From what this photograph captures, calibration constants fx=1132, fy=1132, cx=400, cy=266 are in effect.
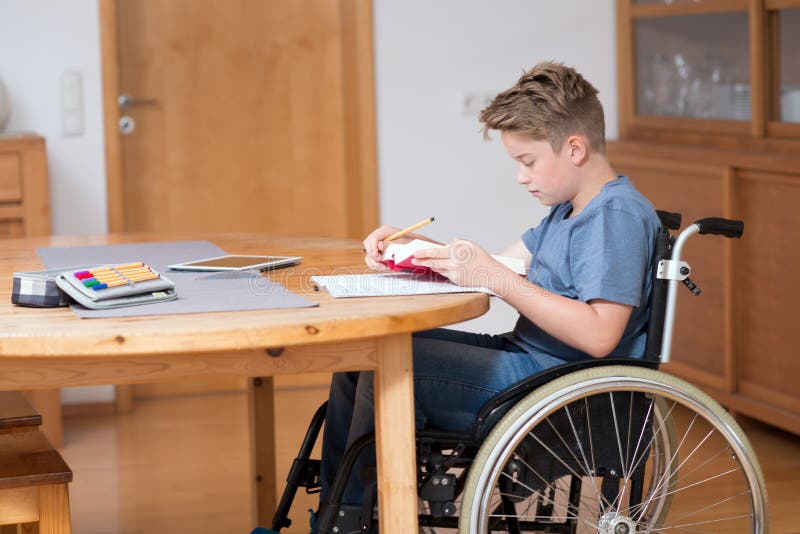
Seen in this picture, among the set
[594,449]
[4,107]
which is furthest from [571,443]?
[4,107]

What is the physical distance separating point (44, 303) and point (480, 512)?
0.76m

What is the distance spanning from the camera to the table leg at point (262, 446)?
2508 millimetres

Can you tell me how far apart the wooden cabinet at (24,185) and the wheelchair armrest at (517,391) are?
6.65ft

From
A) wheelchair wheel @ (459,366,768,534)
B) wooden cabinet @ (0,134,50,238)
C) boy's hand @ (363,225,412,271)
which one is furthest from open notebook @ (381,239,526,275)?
wooden cabinet @ (0,134,50,238)

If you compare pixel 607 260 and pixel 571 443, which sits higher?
pixel 607 260

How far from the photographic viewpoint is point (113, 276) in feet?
6.04

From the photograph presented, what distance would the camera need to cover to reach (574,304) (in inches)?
72.9

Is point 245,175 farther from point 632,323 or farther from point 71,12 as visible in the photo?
point 632,323

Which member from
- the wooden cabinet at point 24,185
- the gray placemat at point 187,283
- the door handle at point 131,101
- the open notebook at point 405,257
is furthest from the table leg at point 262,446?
the door handle at point 131,101

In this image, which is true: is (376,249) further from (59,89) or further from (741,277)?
(59,89)

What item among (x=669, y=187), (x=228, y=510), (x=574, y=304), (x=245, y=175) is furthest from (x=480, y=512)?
(x=245, y=175)

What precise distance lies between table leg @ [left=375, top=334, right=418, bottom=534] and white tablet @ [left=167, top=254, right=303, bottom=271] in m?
0.46

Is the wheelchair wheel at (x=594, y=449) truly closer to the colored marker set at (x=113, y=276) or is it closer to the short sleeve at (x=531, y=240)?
the short sleeve at (x=531, y=240)

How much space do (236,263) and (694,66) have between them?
2235mm
